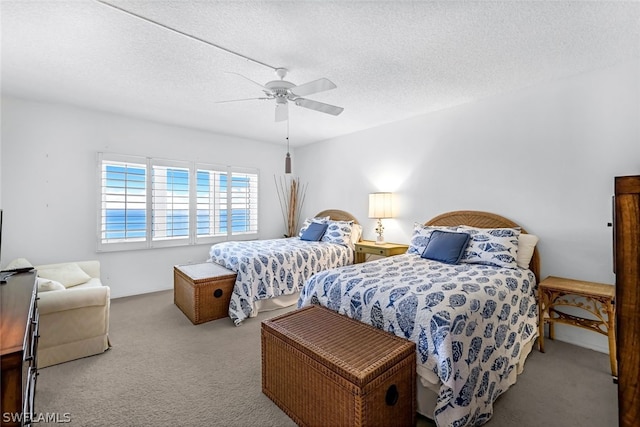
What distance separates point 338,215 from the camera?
17.6 ft

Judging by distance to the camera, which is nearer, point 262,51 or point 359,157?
point 262,51

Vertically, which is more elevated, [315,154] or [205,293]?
[315,154]

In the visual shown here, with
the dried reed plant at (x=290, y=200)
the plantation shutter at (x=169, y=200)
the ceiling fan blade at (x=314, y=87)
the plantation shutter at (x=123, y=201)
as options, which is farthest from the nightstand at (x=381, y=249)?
the plantation shutter at (x=123, y=201)

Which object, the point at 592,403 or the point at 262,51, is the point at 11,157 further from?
the point at 592,403

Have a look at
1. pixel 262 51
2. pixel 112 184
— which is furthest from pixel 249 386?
pixel 112 184

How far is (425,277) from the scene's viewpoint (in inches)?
94.9

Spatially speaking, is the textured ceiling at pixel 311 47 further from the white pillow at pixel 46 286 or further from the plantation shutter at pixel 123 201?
the white pillow at pixel 46 286

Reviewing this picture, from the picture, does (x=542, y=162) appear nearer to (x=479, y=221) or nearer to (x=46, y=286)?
(x=479, y=221)

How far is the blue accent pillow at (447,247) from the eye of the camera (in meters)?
3.00

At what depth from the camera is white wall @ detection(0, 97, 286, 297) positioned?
11.6ft

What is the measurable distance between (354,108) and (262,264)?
234 cm

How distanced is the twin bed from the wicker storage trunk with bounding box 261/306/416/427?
0.15 meters

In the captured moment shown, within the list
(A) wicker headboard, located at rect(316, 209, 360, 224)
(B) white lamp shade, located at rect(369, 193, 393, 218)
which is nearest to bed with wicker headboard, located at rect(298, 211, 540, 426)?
(B) white lamp shade, located at rect(369, 193, 393, 218)

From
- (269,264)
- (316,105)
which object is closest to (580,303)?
(316,105)
